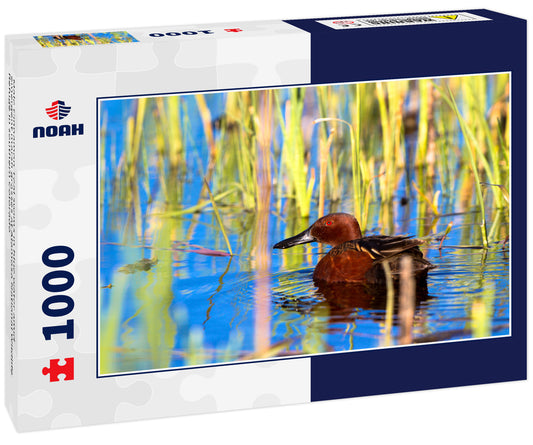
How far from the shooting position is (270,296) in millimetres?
4316

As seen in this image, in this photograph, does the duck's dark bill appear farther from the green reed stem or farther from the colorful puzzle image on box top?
the colorful puzzle image on box top

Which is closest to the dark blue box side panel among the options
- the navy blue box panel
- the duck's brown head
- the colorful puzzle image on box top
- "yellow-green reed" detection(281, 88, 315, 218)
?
the navy blue box panel

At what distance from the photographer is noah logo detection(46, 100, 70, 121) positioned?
3934 mm

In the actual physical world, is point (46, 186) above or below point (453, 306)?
above

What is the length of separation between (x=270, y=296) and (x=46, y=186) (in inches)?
31.9

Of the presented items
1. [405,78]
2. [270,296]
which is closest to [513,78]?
[405,78]

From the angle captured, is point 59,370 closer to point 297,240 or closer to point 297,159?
point 297,240

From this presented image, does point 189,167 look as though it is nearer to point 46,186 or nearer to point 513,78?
point 46,186

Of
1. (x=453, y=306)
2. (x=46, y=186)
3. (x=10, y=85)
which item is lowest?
(x=453, y=306)

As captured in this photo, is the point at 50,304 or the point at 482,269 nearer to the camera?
the point at 50,304

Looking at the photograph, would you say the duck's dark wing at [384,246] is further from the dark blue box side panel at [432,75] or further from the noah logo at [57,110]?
the noah logo at [57,110]

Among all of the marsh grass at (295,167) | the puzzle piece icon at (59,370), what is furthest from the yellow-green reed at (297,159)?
the puzzle piece icon at (59,370)

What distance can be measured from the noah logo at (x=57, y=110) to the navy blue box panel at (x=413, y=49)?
773mm

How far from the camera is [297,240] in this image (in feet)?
14.6
